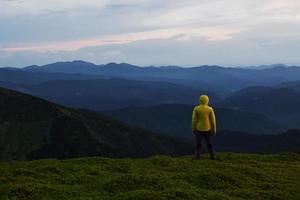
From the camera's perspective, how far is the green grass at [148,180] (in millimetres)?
17984

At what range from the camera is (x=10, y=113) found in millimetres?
159000

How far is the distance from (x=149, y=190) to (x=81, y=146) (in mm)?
126121

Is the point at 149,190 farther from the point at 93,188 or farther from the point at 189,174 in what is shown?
the point at 189,174

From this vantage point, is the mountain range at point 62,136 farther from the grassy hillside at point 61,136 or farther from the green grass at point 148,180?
the green grass at point 148,180

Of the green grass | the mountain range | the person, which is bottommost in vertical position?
the mountain range

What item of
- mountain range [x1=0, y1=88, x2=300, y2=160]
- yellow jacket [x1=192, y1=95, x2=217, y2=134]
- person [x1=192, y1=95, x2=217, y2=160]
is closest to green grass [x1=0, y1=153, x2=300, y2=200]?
person [x1=192, y1=95, x2=217, y2=160]

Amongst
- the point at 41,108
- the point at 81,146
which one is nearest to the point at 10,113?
the point at 41,108

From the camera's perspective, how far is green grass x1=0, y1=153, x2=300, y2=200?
1798 cm

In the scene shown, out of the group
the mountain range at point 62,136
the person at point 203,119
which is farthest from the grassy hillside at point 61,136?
the person at point 203,119

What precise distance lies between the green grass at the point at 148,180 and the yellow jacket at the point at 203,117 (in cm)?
197

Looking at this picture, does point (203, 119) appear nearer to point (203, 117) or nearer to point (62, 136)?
point (203, 117)

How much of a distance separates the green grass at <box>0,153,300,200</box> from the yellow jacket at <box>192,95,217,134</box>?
77.6 inches

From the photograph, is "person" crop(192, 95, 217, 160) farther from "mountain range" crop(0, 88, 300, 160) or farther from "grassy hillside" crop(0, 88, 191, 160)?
"grassy hillside" crop(0, 88, 191, 160)

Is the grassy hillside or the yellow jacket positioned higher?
the yellow jacket
